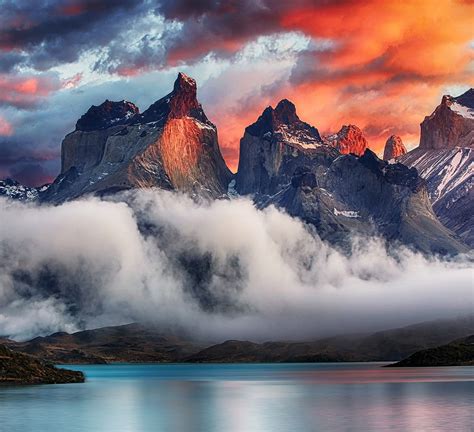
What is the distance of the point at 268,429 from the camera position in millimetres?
186875

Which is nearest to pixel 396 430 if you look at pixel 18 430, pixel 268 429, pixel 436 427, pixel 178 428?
pixel 436 427

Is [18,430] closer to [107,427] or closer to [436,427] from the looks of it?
[107,427]

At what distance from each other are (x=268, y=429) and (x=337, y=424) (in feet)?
54.8

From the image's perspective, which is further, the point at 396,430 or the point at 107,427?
the point at 107,427

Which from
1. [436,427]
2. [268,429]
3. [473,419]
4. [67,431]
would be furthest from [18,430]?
[473,419]

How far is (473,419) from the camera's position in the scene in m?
196

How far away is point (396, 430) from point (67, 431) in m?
Answer: 68.7

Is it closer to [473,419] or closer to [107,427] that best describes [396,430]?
[473,419]

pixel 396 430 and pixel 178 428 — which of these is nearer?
pixel 396 430

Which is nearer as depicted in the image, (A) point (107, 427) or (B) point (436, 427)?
(B) point (436, 427)

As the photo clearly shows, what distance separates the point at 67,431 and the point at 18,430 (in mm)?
10430

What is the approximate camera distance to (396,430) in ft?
584

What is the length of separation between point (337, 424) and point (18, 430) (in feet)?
226

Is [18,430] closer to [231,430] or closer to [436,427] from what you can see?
[231,430]
